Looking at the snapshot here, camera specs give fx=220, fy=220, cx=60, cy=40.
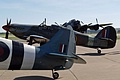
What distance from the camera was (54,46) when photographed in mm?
7090

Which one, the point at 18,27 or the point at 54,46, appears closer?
the point at 54,46

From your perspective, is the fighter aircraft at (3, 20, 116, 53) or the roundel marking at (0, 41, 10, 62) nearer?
the roundel marking at (0, 41, 10, 62)

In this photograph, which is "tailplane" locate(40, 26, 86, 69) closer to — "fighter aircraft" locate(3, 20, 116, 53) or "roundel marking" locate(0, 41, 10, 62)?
"roundel marking" locate(0, 41, 10, 62)

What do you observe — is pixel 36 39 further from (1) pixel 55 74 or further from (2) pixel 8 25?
(1) pixel 55 74

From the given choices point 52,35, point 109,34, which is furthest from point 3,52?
point 52,35

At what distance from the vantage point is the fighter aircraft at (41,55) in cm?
620

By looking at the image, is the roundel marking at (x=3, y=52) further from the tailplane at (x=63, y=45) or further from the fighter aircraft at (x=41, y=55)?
the tailplane at (x=63, y=45)

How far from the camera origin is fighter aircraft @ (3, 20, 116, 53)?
17.8 metres

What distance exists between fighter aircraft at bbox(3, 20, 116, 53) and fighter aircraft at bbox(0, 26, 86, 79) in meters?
10.5

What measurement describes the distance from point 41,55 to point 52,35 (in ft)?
43.2

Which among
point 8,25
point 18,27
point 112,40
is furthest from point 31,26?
point 112,40

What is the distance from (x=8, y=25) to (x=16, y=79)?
58.4 ft

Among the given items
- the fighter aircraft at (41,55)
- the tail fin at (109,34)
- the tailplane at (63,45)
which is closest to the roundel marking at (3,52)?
the fighter aircraft at (41,55)

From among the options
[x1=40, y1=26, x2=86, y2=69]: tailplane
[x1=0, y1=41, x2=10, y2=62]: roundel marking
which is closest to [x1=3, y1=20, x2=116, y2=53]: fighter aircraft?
[x1=40, y1=26, x2=86, y2=69]: tailplane
